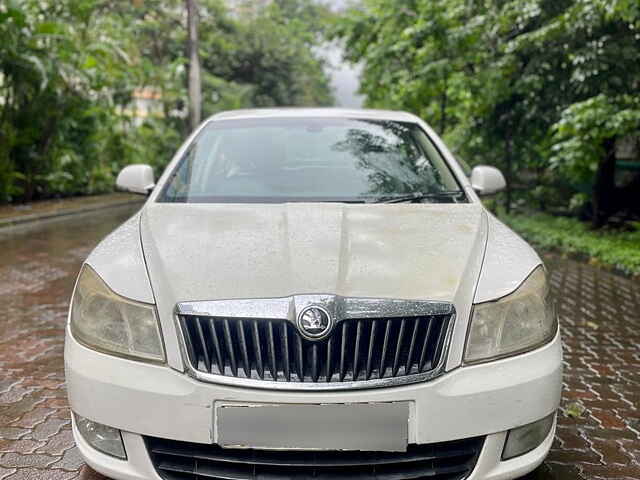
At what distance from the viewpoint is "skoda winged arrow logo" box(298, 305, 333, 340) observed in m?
1.86

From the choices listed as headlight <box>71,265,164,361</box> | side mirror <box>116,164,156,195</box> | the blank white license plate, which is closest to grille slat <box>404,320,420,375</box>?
the blank white license plate

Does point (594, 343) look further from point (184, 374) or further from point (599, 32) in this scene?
point (599, 32)

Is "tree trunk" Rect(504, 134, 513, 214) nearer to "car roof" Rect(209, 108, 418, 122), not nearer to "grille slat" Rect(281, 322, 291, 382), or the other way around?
"car roof" Rect(209, 108, 418, 122)

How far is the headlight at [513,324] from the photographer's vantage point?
1998 millimetres

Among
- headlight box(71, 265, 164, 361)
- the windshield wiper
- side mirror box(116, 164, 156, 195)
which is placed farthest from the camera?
side mirror box(116, 164, 156, 195)

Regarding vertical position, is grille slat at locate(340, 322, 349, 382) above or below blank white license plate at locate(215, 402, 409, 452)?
above

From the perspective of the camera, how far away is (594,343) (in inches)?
175

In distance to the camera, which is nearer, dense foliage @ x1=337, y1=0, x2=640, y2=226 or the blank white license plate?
the blank white license plate

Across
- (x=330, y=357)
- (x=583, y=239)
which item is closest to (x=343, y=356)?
(x=330, y=357)

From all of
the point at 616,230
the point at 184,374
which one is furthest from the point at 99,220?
the point at 184,374

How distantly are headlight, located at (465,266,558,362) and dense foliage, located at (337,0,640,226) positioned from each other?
15.7 feet

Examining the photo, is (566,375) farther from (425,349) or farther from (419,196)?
(425,349)

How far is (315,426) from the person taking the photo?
1.83m

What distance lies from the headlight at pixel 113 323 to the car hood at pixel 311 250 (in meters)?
0.10
